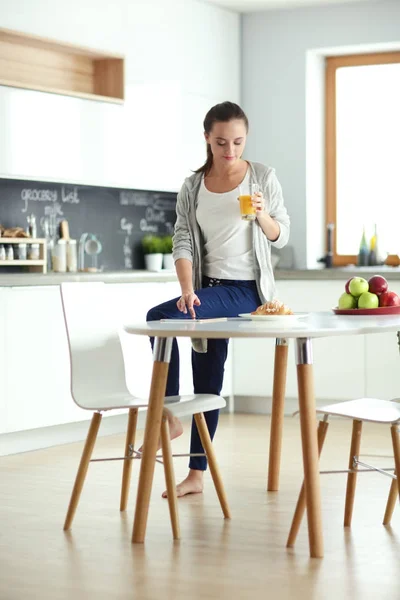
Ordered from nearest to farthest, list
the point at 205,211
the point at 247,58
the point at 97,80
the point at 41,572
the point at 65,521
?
the point at 41,572
the point at 65,521
the point at 205,211
the point at 97,80
the point at 247,58

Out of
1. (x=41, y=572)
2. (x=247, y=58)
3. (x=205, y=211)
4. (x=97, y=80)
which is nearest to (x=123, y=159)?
(x=97, y=80)

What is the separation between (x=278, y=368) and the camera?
432 cm

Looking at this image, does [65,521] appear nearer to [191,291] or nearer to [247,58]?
[191,291]

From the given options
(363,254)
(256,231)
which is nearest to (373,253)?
(363,254)

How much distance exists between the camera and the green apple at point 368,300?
389 centimetres

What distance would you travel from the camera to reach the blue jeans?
156 inches

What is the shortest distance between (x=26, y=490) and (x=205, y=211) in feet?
Result: 4.41

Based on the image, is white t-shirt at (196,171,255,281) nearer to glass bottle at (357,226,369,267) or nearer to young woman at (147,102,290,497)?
young woman at (147,102,290,497)

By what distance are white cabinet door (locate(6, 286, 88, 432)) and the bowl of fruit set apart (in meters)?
1.92

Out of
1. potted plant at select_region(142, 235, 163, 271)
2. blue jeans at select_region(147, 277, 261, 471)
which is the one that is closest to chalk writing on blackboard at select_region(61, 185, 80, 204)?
potted plant at select_region(142, 235, 163, 271)

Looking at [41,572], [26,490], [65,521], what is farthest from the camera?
[26,490]

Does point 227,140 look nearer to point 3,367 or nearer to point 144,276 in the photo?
point 3,367

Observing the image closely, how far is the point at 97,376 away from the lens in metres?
3.92

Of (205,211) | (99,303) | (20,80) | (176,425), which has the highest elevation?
(20,80)
